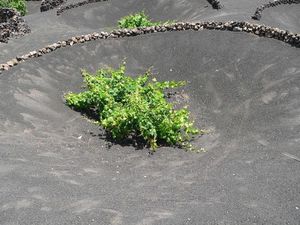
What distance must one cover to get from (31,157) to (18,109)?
3.38 m

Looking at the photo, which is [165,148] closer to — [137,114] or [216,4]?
[137,114]

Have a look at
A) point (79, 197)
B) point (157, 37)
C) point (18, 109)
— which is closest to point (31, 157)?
point (79, 197)

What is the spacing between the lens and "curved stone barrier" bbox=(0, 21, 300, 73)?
17.8m

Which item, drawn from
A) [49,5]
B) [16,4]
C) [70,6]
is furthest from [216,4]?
[16,4]

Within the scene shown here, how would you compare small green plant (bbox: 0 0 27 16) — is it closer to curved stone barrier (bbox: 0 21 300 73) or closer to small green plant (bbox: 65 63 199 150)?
curved stone barrier (bbox: 0 21 300 73)

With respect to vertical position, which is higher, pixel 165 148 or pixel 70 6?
pixel 70 6

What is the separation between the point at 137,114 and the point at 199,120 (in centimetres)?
281

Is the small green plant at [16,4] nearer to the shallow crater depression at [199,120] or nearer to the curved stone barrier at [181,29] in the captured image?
the curved stone barrier at [181,29]

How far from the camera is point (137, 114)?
42.2 feet

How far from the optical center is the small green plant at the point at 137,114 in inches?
504

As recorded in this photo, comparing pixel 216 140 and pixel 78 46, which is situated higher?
pixel 78 46

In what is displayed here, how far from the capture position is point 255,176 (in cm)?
1044

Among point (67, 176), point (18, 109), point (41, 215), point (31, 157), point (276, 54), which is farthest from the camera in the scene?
point (276, 54)

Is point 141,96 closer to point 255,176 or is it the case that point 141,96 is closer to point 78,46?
point 255,176
